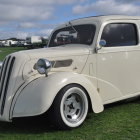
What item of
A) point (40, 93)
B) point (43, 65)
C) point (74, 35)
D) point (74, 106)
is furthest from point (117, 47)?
point (40, 93)

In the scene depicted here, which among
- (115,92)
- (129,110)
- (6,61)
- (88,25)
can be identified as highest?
(88,25)

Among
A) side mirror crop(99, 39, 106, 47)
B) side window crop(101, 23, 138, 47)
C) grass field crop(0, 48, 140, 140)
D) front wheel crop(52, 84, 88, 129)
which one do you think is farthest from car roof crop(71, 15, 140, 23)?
grass field crop(0, 48, 140, 140)

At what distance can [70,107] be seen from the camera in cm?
555

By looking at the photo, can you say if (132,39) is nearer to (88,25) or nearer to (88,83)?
(88,25)

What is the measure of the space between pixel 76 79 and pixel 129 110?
1.69 m

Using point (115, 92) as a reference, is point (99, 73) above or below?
above

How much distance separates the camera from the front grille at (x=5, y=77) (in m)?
5.41

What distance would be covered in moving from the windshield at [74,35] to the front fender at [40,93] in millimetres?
1138

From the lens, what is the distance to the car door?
6.21 metres

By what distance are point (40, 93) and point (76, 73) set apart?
0.88 meters

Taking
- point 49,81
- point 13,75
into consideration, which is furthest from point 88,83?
point 13,75

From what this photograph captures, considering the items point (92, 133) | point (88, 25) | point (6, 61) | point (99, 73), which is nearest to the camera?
point (92, 133)

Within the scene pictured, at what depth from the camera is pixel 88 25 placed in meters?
6.55

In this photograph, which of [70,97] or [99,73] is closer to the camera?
[70,97]
